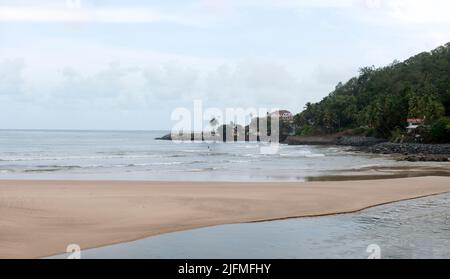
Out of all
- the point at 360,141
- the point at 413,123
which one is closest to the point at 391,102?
the point at 360,141

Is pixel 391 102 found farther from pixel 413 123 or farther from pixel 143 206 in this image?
pixel 143 206

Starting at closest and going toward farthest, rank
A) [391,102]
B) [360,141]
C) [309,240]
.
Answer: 1. [309,240]
2. [360,141]
3. [391,102]

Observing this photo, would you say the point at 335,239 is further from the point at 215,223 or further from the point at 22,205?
the point at 22,205

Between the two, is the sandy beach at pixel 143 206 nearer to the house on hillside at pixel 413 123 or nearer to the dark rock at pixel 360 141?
the house on hillside at pixel 413 123

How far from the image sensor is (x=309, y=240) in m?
11.6

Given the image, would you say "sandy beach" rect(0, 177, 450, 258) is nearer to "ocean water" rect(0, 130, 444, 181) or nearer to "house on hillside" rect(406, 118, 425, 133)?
"ocean water" rect(0, 130, 444, 181)

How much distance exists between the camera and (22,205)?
15.8m

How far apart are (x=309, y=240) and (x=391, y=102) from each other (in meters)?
90.3

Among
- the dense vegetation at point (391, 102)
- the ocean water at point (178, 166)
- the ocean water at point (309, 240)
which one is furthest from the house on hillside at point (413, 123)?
the ocean water at point (309, 240)

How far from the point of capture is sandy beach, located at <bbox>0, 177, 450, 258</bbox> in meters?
11.6

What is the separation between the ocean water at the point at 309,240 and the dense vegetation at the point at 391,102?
63.5 metres

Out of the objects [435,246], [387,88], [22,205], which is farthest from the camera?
[387,88]
